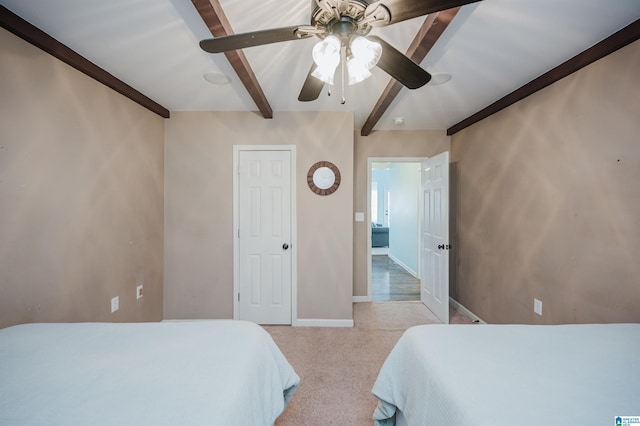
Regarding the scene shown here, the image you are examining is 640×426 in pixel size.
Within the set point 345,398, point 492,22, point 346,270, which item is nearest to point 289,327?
point 346,270

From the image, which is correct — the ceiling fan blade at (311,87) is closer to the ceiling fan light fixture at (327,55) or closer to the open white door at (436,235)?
the ceiling fan light fixture at (327,55)

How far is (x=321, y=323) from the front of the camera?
296cm

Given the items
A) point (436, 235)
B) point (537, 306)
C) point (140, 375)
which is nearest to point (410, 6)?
point (140, 375)

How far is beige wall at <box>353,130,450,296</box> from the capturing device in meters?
3.70

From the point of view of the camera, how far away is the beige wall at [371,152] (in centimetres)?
370

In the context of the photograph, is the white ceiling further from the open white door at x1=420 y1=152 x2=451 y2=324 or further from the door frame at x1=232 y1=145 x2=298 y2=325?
the open white door at x1=420 y1=152 x2=451 y2=324

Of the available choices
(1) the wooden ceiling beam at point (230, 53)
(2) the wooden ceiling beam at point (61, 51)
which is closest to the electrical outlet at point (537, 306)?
(1) the wooden ceiling beam at point (230, 53)

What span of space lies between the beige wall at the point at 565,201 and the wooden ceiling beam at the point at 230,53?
2329 millimetres

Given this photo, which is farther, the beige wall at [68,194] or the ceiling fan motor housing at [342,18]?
the beige wall at [68,194]

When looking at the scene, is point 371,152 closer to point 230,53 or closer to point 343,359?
point 230,53

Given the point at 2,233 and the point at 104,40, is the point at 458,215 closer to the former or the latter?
the point at 104,40

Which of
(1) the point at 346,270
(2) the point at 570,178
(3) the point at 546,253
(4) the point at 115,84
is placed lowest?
(1) the point at 346,270

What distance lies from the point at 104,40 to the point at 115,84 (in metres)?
→ 0.55

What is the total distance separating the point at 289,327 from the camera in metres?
2.95
